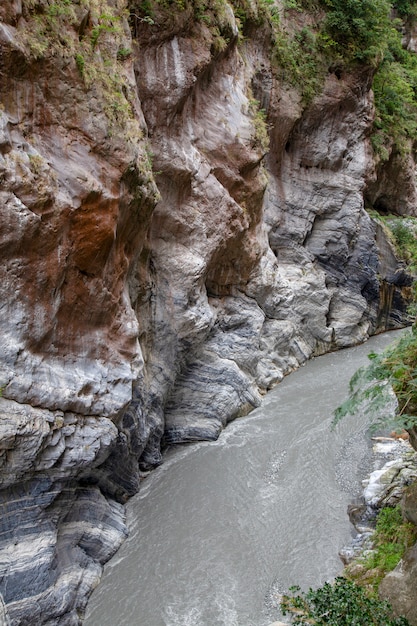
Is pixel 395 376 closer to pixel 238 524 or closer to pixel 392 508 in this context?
pixel 392 508

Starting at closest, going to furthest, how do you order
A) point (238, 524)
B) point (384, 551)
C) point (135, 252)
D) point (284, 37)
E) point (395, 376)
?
1. point (395, 376)
2. point (384, 551)
3. point (238, 524)
4. point (135, 252)
5. point (284, 37)

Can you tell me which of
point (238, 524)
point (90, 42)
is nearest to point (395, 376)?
point (238, 524)

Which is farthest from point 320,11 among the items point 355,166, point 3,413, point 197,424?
point 3,413

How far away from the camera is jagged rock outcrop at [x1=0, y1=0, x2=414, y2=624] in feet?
21.2

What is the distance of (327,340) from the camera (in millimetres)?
17938

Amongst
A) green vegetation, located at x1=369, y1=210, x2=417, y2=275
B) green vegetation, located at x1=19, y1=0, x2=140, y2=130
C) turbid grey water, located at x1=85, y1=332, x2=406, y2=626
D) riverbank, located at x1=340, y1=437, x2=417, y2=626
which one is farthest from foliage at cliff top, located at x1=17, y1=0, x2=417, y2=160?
riverbank, located at x1=340, y1=437, x2=417, y2=626

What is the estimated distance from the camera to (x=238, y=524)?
844 centimetres

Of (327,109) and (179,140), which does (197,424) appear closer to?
Answer: (179,140)

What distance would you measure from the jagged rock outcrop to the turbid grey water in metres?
0.48

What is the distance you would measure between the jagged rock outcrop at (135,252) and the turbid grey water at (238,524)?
0.48m

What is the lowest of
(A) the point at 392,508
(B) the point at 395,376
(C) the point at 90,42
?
(A) the point at 392,508

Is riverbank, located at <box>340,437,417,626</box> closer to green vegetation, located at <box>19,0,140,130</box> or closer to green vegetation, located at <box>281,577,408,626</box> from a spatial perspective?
green vegetation, located at <box>281,577,408,626</box>

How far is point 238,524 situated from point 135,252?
4.95 meters

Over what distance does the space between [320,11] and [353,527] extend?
57.8 feet
